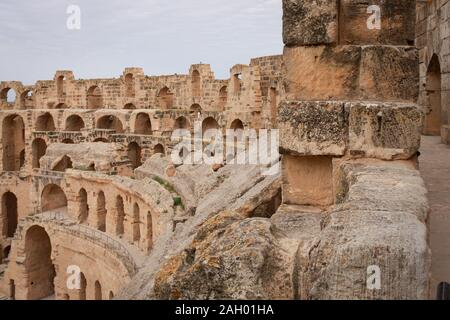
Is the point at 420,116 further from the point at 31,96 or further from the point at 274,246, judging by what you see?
the point at 31,96

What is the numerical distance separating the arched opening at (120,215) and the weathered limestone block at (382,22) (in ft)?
43.0

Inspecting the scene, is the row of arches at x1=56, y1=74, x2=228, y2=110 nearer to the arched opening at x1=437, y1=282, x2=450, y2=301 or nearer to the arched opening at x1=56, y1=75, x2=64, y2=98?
the arched opening at x1=56, y1=75, x2=64, y2=98

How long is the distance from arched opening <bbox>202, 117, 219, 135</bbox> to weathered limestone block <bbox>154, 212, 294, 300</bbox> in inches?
837

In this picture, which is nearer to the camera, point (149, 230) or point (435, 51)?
point (435, 51)

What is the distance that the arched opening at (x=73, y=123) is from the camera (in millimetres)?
29723

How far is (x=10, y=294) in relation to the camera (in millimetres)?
19750

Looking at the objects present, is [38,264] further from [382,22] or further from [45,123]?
[382,22]

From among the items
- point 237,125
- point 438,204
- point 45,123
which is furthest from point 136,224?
point 45,123

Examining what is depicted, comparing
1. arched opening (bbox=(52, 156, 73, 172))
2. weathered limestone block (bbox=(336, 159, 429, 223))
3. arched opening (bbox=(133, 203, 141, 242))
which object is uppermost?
weathered limestone block (bbox=(336, 159, 429, 223))

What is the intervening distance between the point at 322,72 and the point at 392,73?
551mm

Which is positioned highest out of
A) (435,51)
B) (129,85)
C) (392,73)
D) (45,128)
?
(129,85)

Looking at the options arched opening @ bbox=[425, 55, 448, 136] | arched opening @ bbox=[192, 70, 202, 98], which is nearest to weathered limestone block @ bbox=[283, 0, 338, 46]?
→ arched opening @ bbox=[425, 55, 448, 136]

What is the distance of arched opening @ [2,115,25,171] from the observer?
31.6 meters

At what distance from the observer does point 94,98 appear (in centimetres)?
3403
